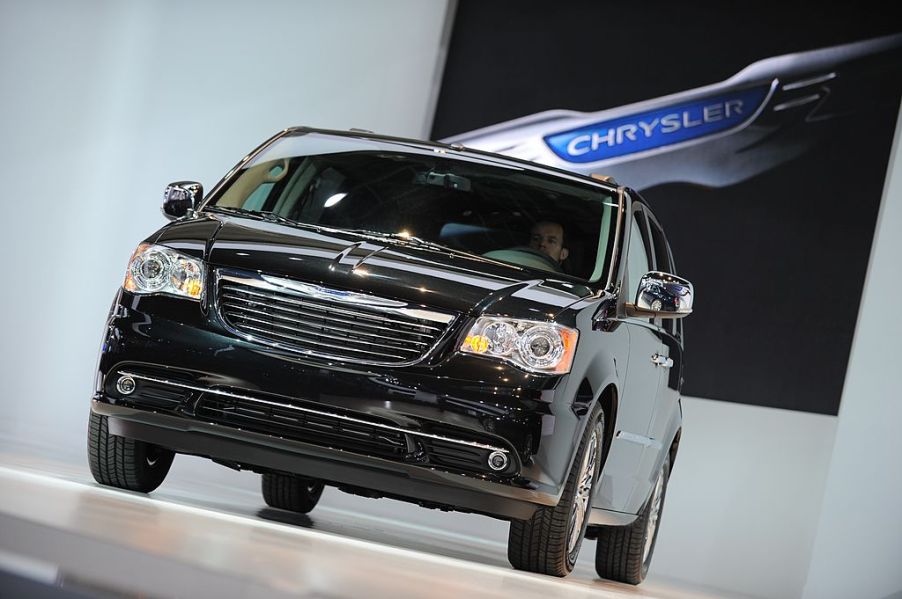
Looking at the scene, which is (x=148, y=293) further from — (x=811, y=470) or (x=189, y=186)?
(x=811, y=470)

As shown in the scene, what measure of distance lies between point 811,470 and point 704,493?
2.68ft

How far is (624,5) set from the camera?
12.9 m

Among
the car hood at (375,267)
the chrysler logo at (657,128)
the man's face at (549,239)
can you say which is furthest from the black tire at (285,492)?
the chrysler logo at (657,128)

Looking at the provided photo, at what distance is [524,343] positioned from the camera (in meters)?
5.27

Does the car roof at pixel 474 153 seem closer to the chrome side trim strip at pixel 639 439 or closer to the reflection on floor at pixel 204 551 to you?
the chrome side trim strip at pixel 639 439

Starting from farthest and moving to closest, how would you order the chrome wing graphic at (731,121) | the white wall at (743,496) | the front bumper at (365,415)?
the chrome wing graphic at (731,121), the white wall at (743,496), the front bumper at (365,415)

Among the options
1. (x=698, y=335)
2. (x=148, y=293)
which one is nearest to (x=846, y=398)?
(x=698, y=335)

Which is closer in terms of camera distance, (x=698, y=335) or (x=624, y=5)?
(x=698, y=335)

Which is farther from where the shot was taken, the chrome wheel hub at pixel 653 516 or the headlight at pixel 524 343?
the chrome wheel hub at pixel 653 516

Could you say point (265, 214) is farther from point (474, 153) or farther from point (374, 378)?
point (374, 378)

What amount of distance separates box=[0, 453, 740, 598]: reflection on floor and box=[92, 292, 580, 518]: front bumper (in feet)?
0.88

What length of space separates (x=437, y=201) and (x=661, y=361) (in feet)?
4.42

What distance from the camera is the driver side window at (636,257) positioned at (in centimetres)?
638

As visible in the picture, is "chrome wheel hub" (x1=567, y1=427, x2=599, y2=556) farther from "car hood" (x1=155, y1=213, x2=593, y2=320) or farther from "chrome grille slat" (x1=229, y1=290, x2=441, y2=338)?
"chrome grille slat" (x1=229, y1=290, x2=441, y2=338)
